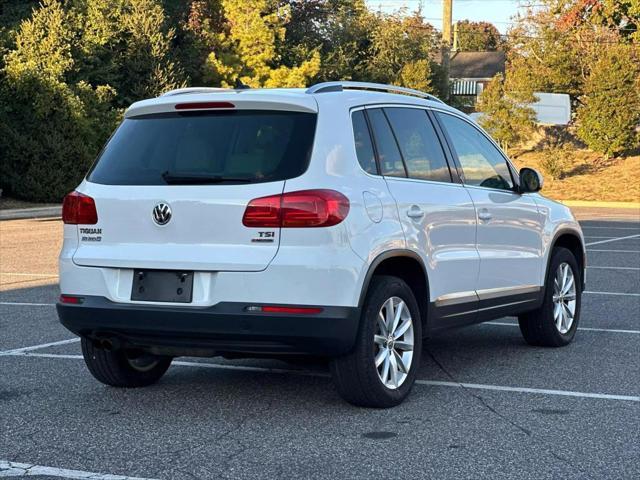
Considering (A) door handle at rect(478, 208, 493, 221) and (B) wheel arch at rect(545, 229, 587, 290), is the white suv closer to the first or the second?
(A) door handle at rect(478, 208, 493, 221)

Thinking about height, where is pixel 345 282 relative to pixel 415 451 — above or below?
above

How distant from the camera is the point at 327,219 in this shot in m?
5.54

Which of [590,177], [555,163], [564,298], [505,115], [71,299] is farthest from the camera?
[505,115]

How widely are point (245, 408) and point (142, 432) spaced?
2.57 ft

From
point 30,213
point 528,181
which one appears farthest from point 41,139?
point 528,181

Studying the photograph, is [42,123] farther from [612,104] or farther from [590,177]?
[612,104]

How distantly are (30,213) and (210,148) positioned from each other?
2428cm

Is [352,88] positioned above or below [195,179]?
above

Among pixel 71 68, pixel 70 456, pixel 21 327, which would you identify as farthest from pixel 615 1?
pixel 70 456

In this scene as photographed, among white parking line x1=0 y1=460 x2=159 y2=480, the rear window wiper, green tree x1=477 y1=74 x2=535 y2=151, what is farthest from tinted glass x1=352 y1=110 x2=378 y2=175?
green tree x1=477 y1=74 x2=535 y2=151

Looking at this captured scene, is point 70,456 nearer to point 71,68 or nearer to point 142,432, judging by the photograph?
point 142,432

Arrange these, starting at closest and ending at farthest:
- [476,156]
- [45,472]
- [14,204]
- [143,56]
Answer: [45,472]
[476,156]
[14,204]
[143,56]

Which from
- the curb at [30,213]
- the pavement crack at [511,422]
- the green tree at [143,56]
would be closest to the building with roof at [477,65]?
the green tree at [143,56]

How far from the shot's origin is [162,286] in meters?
5.73
